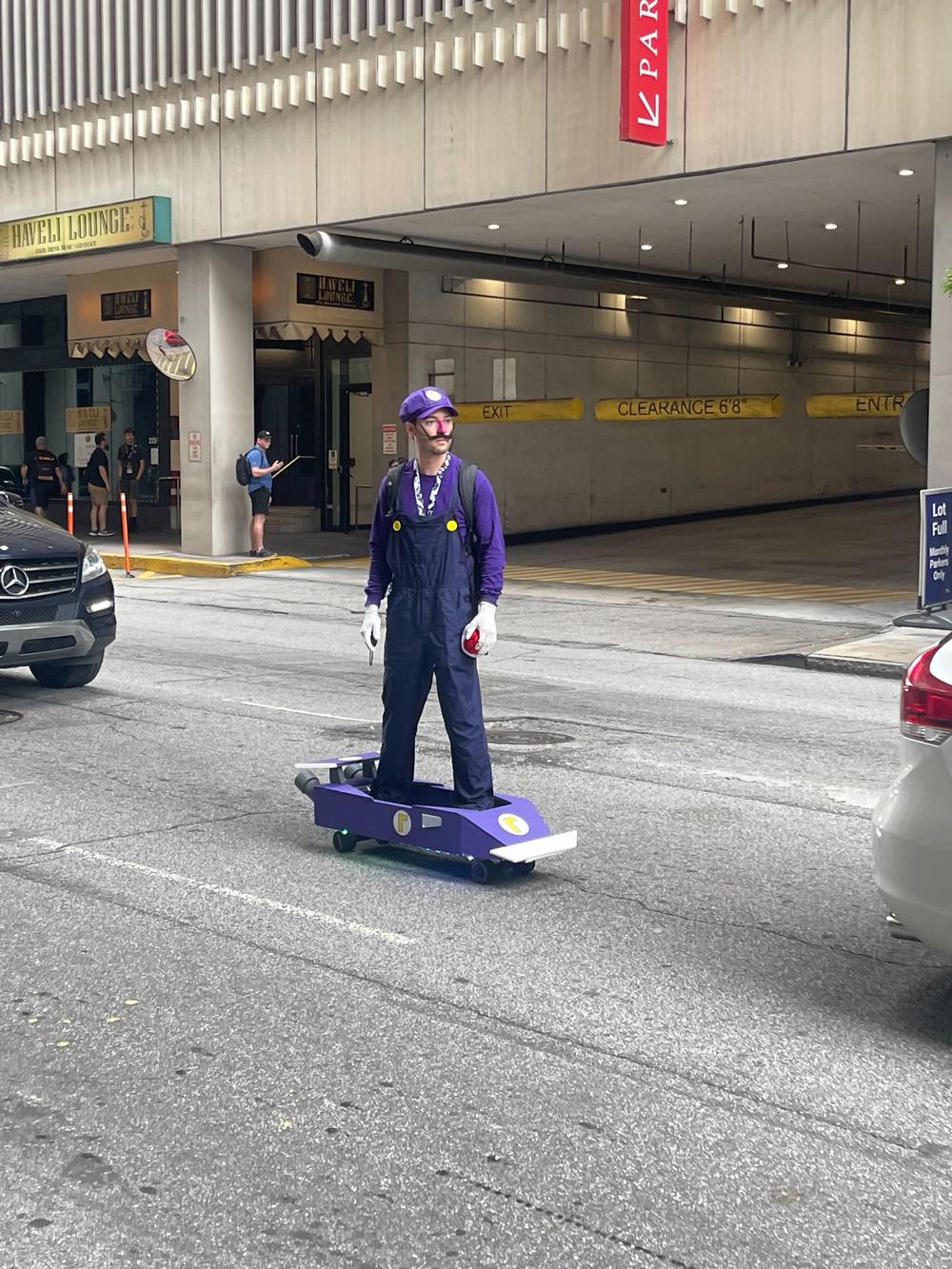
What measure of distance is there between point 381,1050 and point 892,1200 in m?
1.58

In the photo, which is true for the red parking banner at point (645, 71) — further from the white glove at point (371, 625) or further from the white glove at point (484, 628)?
the white glove at point (484, 628)

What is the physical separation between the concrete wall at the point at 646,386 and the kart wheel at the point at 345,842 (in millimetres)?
21674

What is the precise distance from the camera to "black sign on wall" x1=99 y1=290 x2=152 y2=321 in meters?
29.2

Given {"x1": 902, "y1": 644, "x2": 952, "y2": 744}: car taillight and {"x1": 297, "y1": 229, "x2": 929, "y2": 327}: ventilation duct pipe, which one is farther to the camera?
{"x1": 297, "y1": 229, "x2": 929, "y2": 327}: ventilation duct pipe

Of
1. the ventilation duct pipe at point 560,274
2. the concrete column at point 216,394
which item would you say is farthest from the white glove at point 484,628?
the concrete column at point 216,394

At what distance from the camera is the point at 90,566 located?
11.3 m

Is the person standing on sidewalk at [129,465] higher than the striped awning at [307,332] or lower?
lower

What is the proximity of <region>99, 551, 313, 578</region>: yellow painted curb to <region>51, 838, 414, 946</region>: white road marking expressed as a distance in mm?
17200

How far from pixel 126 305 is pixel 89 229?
10.4 ft

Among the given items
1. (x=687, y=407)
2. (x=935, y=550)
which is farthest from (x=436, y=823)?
(x=687, y=407)

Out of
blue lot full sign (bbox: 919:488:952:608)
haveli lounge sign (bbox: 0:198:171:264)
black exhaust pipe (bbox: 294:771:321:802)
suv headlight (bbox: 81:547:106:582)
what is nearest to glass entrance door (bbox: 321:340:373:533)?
haveli lounge sign (bbox: 0:198:171:264)

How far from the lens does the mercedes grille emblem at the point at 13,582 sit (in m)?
10.6

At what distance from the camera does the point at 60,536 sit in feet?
37.0

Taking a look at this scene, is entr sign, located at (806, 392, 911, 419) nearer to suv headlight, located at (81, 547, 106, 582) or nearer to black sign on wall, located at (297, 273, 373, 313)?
black sign on wall, located at (297, 273, 373, 313)
